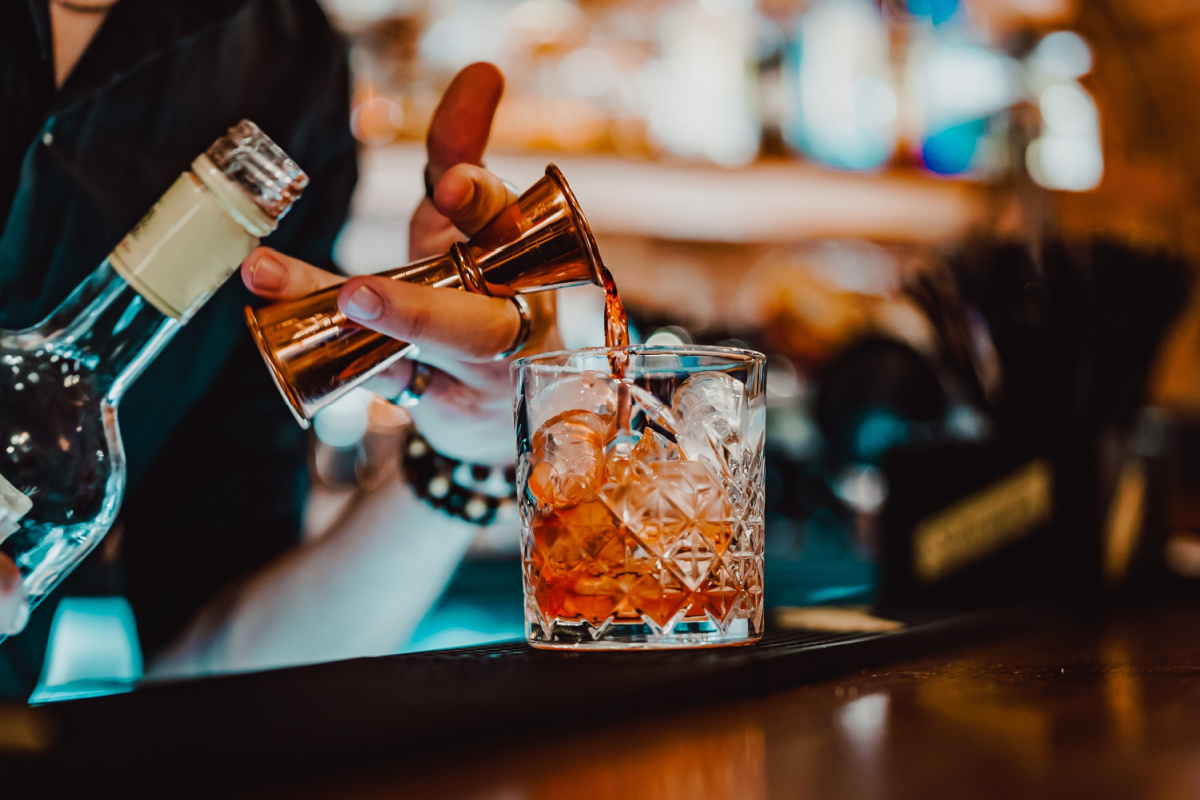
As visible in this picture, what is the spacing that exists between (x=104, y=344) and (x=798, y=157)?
2.27 m

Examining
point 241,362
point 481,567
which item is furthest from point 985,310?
point 481,567

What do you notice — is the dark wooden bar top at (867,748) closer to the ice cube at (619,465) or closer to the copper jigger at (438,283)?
the ice cube at (619,465)

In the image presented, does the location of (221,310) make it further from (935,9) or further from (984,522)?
(935,9)

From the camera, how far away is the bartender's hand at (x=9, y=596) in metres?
0.36

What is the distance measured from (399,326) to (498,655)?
0.55ft

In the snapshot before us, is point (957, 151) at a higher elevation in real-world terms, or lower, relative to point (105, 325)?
higher

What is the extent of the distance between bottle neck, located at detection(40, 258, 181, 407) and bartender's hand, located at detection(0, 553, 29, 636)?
0.57ft

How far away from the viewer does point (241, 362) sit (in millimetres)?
960

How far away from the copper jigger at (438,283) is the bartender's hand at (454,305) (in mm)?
14

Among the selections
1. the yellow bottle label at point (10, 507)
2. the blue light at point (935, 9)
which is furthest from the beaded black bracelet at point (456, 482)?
the blue light at point (935, 9)

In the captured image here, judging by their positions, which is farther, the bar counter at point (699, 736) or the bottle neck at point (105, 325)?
the bottle neck at point (105, 325)

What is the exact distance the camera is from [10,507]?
1.44 feet

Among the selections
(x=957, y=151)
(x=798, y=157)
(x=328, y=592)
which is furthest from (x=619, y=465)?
(x=957, y=151)

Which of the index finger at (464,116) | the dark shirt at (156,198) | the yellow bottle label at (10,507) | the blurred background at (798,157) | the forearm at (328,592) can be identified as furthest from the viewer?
the blurred background at (798,157)
